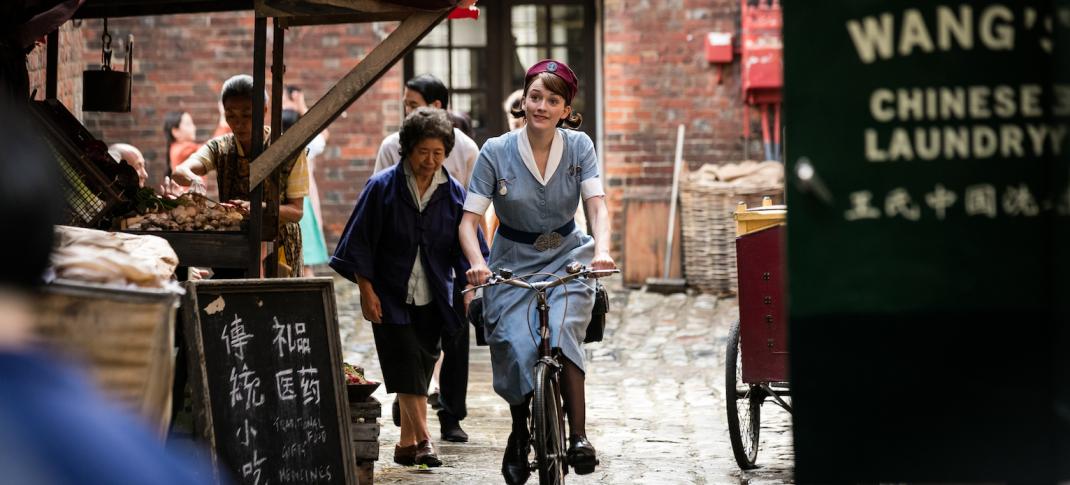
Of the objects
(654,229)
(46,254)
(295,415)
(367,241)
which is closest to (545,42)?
(654,229)

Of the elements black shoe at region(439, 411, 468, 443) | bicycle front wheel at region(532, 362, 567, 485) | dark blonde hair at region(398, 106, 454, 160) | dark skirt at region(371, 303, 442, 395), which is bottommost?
black shoe at region(439, 411, 468, 443)

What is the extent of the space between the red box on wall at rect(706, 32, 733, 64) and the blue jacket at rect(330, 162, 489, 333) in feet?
23.9

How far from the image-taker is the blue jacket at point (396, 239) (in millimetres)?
6824

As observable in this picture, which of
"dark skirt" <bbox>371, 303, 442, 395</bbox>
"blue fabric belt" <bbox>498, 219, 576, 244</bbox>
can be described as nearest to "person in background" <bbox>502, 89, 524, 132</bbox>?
"blue fabric belt" <bbox>498, 219, 576, 244</bbox>

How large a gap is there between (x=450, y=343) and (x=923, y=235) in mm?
4396

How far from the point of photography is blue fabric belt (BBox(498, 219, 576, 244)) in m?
6.09

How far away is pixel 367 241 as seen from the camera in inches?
269

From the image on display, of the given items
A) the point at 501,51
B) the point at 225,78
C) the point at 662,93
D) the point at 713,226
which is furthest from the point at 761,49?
the point at 225,78

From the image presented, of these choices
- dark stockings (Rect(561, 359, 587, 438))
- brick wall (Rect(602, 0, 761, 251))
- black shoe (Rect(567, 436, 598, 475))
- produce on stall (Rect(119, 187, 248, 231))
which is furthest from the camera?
brick wall (Rect(602, 0, 761, 251))

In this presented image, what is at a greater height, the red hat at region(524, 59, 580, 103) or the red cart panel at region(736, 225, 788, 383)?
the red hat at region(524, 59, 580, 103)

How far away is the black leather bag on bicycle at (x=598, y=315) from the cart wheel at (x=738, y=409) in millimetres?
646

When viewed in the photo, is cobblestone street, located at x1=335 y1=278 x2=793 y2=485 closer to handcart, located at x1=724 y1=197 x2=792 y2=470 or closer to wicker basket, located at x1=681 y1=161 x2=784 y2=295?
wicker basket, located at x1=681 y1=161 x2=784 y2=295

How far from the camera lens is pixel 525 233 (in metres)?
6.10

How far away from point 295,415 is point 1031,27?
3.08 m
